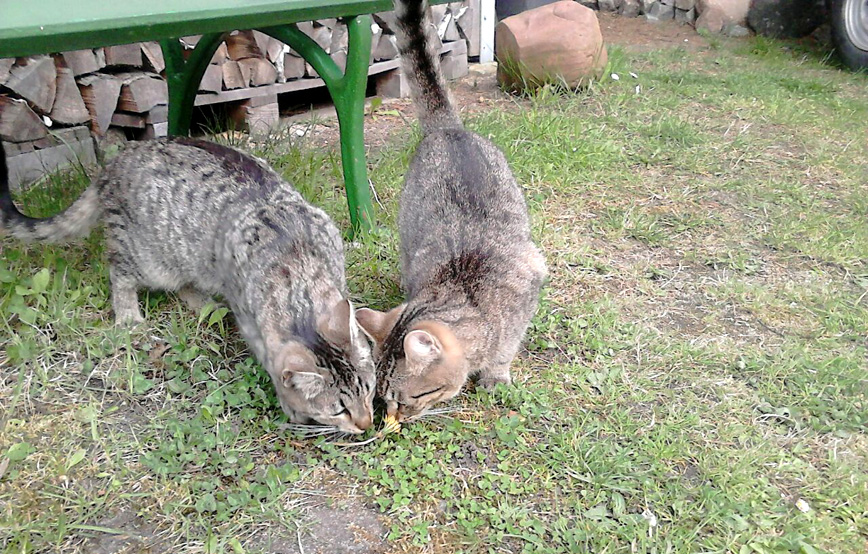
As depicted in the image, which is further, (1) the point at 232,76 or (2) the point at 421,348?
(1) the point at 232,76

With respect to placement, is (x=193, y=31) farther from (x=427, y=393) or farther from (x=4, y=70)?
(x=4, y=70)

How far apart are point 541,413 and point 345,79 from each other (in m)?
1.84

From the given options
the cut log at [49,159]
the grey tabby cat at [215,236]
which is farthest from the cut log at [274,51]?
the grey tabby cat at [215,236]

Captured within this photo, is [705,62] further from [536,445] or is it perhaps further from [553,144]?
[536,445]

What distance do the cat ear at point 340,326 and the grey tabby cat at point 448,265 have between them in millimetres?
171

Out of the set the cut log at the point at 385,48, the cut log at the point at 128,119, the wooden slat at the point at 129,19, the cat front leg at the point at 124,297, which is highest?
the wooden slat at the point at 129,19

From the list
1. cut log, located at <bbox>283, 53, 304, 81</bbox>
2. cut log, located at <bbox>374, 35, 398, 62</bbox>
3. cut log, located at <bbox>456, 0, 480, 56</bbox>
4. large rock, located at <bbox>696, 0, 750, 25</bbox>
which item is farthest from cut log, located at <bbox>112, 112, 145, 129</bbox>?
large rock, located at <bbox>696, 0, 750, 25</bbox>

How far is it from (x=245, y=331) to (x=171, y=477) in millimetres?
687

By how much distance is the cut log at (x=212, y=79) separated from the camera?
4668mm

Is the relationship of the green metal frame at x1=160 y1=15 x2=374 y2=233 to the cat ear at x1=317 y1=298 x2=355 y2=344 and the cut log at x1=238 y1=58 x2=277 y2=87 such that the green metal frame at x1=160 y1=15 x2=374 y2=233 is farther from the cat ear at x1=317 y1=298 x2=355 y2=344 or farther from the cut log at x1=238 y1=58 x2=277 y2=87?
the cat ear at x1=317 y1=298 x2=355 y2=344

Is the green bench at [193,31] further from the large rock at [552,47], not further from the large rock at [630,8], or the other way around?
the large rock at [630,8]

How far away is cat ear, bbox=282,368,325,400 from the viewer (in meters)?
2.19

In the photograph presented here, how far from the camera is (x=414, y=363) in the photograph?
91.0 inches

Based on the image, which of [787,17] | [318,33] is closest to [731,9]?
[787,17]
